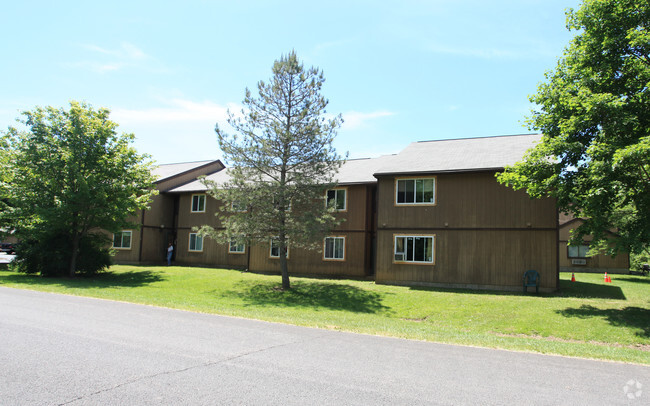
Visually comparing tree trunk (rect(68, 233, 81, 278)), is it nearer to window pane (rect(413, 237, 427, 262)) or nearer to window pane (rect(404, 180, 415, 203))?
window pane (rect(404, 180, 415, 203))

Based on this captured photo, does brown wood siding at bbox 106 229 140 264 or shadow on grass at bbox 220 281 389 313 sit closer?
shadow on grass at bbox 220 281 389 313

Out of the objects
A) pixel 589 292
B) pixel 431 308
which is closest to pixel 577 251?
pixel 589 292

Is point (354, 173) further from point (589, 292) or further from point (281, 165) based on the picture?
point (589, 292)

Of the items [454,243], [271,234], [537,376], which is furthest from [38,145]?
[537,376]

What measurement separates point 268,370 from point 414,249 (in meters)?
15.2

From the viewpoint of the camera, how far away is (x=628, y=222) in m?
13.5

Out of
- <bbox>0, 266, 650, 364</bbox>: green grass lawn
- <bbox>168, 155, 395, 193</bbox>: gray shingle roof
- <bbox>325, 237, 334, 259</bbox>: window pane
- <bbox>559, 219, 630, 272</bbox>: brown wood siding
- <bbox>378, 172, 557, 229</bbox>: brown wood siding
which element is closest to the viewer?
<bbox>0, 266, 650, 364</bbox>: green grass lawn

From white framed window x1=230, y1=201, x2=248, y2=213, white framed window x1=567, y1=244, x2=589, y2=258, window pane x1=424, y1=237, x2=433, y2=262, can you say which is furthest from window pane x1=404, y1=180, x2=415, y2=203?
white framed window x1=567, y1=244, x2=589, y2=258

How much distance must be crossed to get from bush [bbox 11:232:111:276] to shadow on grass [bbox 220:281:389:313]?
357 inches

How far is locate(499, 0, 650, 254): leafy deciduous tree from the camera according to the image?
41.6 feet

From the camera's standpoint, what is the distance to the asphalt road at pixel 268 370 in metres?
4.82

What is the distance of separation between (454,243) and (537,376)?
13.7 m

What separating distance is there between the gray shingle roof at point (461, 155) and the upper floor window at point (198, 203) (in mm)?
13893

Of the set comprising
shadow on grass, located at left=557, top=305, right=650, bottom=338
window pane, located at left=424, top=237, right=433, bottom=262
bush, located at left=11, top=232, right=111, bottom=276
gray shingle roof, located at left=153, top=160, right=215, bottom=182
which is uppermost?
gray shingle roof, located at left=153, top=160, right=215, bottom=182
